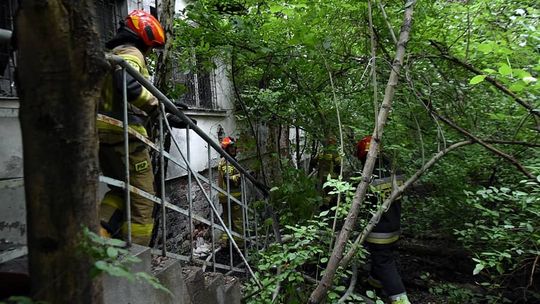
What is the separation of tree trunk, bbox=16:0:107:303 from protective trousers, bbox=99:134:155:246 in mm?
1731

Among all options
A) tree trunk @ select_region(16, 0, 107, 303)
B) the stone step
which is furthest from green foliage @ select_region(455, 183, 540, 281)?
tree trunk @ select_region(16, 0, 107, 303)

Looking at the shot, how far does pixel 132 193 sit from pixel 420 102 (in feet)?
9.21

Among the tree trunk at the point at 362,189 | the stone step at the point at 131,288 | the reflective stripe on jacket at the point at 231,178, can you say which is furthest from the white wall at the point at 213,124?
the stone step at the point at 131,288

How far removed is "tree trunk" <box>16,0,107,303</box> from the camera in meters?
0.97

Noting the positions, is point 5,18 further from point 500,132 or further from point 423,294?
point 423,294

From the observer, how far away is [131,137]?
2.76 meters

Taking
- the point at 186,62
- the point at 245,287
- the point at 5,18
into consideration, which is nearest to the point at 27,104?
the point at 245,287

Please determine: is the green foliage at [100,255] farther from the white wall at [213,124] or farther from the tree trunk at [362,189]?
the white wall at [213,124]

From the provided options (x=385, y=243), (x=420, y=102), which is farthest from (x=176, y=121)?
(x=385, y=243)

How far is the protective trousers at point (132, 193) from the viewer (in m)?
2.71

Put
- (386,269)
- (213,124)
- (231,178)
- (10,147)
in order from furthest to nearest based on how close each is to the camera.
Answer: (213,124) → (231,178) → (386,269) → (10,147)

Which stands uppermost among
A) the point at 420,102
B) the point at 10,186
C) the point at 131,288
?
the point at 420,102

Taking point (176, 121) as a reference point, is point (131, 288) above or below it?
below

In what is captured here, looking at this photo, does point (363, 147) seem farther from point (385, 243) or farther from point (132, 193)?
point (132, 193)
